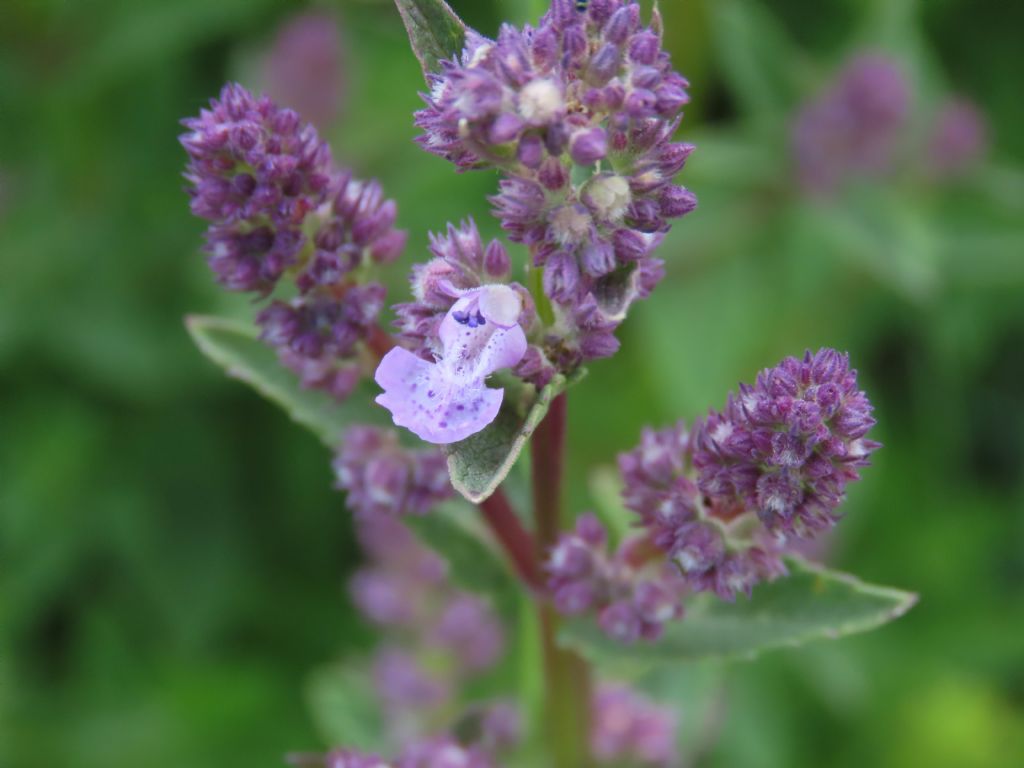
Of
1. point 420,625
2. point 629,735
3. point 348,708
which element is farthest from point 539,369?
point 420,625

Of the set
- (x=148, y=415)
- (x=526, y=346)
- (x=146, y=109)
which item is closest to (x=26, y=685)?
(x=148, y=415)

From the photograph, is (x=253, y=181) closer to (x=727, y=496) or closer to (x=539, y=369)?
(x=539, y=369)

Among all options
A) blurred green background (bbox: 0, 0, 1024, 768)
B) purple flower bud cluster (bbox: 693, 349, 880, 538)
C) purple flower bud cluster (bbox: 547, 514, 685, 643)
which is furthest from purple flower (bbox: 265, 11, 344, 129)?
purple flower bud cluster (bbox: 693, 349, 880, 538)

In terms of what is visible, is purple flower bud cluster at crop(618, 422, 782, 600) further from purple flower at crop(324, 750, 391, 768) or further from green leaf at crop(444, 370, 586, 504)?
purple flower at crop(324, 750, 391, 768)

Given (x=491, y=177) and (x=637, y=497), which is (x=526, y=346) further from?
(x=491, y=177)

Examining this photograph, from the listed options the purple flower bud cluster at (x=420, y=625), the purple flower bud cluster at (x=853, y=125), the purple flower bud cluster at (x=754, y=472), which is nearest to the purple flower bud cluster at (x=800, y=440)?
the purple flower bud cluster at (x=754, y=472)

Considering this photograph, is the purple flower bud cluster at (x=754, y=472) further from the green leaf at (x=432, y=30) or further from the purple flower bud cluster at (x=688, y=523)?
the green leaf at (x=432, y=30)

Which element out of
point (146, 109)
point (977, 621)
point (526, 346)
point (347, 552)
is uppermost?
point (146, 109)
